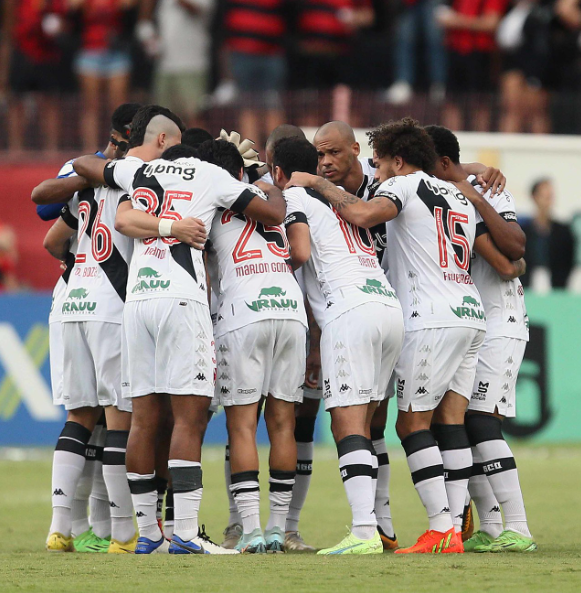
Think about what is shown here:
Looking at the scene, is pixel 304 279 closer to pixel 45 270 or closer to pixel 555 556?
pixel 555 556

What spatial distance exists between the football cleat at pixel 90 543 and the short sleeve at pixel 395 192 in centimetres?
296

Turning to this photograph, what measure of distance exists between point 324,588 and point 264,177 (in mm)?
3388

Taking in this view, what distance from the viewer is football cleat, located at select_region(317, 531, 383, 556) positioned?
6781 millimetres

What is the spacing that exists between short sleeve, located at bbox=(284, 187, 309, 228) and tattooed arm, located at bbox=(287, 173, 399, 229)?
69 millimetres

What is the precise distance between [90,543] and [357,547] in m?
1.96

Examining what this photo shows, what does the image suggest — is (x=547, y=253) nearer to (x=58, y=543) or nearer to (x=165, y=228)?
(x=165, y=228)

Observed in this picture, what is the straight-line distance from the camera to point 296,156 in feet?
25.0

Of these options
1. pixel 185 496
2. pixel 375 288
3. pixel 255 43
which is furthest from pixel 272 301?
pixel 255 43

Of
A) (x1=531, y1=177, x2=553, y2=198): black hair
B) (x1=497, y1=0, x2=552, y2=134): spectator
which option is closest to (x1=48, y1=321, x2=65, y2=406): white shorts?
(x1=531, y1=177, x2=553, y2=198): black hair

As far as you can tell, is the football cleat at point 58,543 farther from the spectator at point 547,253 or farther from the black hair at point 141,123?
the spectator at point 547,253

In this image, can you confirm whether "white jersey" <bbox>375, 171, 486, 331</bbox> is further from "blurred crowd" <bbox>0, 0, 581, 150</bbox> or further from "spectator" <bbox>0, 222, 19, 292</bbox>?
"spectator" <bbox>0, 222, 19, 292</bbox>

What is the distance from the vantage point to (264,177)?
7961mm

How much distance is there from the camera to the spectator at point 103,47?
1645 centimetres

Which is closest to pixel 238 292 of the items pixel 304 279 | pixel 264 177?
pixel 304 279
